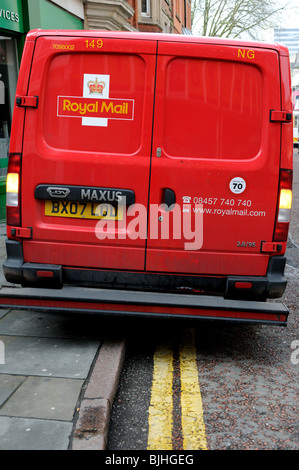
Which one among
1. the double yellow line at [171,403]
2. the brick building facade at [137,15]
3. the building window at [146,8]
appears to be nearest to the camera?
the double yellow line at [171,403]

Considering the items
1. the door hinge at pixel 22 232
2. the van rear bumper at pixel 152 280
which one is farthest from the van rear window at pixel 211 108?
the door hinge at pixel 22 232

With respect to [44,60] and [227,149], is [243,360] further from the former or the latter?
[44,60]

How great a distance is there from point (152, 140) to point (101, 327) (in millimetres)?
1909

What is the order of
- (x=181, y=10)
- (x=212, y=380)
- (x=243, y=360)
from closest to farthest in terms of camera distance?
(x=212, y=380)
(x=243, y=360)
(x=181, y=10)

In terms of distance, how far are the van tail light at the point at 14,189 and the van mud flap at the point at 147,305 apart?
2.07ft

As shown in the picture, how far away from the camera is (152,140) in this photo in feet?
13.9

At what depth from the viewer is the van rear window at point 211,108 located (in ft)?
13.7

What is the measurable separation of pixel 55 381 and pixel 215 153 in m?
2.12

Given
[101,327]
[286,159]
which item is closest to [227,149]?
[286,159]

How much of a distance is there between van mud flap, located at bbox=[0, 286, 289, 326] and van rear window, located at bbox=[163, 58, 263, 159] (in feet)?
3.85

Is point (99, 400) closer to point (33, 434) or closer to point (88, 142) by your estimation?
point (33, 434)

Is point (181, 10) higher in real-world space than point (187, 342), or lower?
higher

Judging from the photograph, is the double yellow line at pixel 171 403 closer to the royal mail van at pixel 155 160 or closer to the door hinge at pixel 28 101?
the royal mail van at pixel 155 160

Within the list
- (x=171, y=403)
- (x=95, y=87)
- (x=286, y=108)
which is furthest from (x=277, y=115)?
(x=171, y=403)
